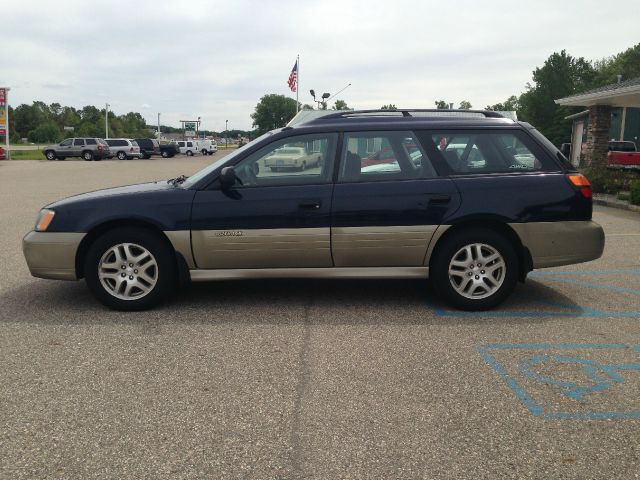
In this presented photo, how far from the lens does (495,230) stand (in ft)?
17.3

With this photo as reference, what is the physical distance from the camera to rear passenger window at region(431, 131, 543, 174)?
5.32m

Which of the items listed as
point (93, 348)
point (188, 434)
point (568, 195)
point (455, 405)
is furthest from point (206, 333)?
point (568, 195)

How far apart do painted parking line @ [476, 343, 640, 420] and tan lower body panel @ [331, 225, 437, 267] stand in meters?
1.16

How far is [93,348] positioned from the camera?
4293 millimetres

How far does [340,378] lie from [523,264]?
2.37 metres

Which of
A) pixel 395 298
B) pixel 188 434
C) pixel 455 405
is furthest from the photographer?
pixel 395 298

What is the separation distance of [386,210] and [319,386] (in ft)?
6.49

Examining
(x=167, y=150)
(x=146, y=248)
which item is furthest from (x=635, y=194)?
(x=167, y=150)

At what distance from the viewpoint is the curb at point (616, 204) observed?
1341cm

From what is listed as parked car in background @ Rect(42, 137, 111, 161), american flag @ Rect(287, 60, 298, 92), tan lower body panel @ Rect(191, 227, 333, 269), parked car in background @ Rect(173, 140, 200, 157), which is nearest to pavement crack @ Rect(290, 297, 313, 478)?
tan lower body panel @ Rect(191, 227, 333, 269)

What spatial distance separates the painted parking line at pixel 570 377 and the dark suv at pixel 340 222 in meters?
1.05

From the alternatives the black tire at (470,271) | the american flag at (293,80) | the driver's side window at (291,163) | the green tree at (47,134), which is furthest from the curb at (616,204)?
the green tree at (47,134)

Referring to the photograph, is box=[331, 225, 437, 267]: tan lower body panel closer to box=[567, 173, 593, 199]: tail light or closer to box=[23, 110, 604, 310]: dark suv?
box=[23, 110, 604, 310]: dark suv

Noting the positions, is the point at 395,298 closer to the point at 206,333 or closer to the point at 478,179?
the point at 478,179
